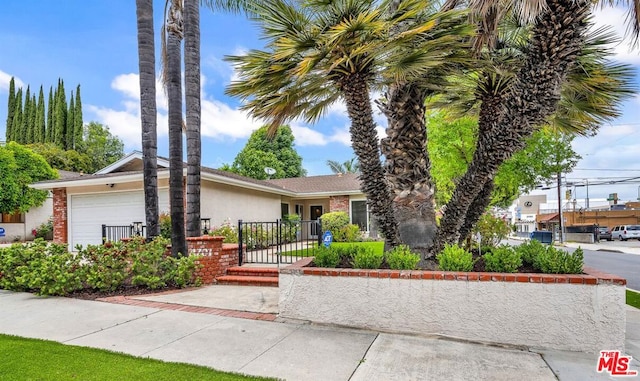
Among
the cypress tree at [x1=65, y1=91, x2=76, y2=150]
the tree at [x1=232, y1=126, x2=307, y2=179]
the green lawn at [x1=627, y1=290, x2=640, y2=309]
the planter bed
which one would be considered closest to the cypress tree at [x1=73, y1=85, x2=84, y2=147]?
the cypress tree at [x1=65, y1=91, x2=76, y2=150]

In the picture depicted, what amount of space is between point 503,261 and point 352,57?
3481 mm

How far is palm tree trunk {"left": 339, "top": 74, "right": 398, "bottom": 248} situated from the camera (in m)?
5.45

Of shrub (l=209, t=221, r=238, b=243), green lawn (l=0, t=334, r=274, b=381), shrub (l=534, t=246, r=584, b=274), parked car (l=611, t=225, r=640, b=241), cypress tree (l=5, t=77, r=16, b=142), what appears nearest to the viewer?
green lawn (l=0, t=334, r=274, b=381)

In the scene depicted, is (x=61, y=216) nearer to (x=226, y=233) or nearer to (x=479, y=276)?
(x=226, y=233)

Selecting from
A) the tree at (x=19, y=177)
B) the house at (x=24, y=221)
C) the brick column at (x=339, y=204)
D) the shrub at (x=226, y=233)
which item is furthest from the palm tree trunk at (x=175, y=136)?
the house at (x=24, y=221)

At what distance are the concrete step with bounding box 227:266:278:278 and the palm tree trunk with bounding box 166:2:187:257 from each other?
3.82 feet

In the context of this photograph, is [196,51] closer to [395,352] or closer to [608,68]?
[395,352]

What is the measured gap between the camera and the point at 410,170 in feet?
19.7

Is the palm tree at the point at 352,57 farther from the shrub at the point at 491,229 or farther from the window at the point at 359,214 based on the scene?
the window at the point at 359,214

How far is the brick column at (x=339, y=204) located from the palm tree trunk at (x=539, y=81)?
45.8 ft

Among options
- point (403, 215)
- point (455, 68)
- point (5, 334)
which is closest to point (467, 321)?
point (403, 215)

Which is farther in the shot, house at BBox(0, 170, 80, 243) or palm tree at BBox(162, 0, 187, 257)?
house at BBox(0, 170, 80, 243)

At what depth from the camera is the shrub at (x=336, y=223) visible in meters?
16.1

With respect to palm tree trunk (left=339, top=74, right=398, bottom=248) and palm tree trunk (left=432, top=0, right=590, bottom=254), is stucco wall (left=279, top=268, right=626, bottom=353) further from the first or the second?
palm tree trunk (left=432, top=0, right=590, bottom=254)
